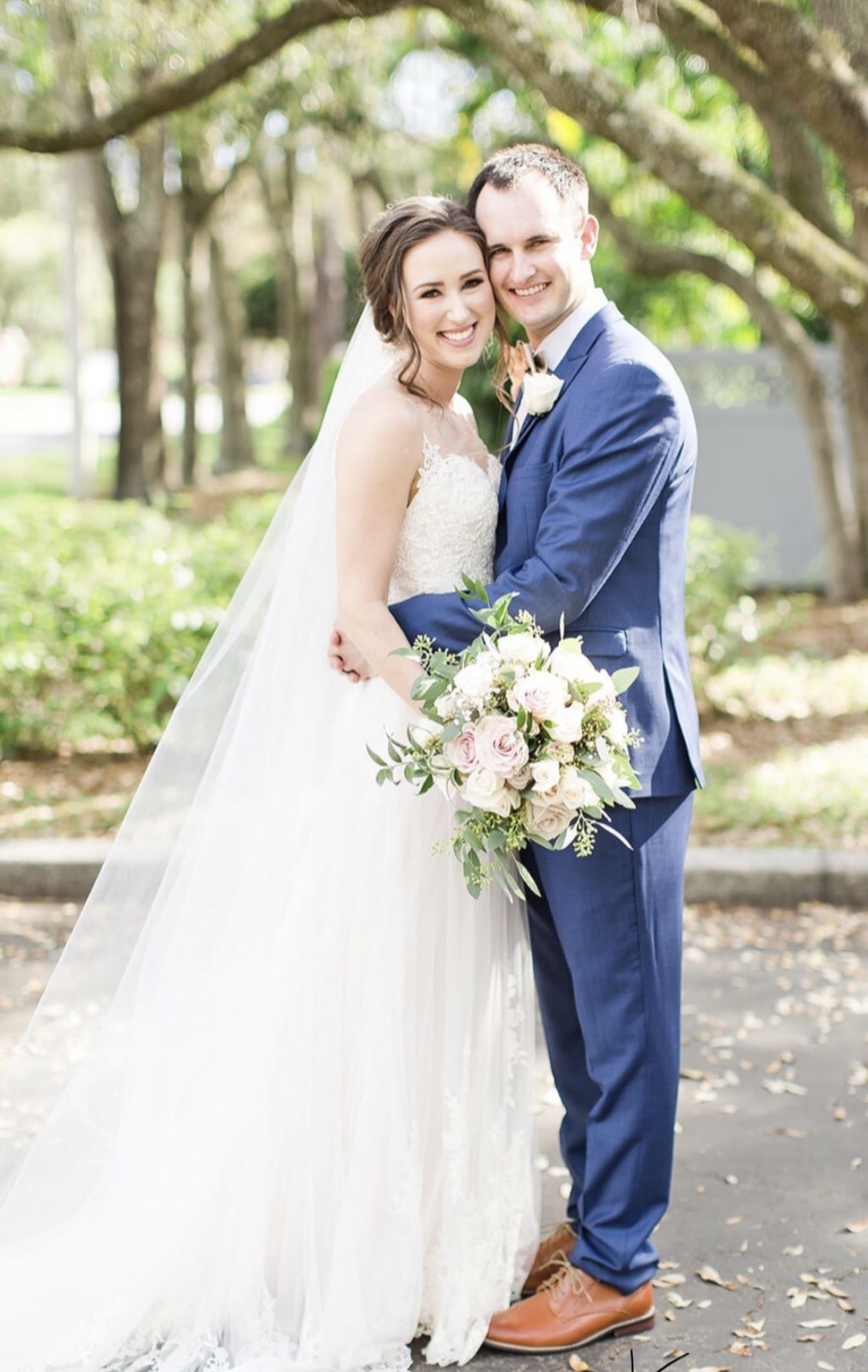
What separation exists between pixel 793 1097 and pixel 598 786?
6.65 feet

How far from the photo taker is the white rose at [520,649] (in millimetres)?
2686

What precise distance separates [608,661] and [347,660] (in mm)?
595

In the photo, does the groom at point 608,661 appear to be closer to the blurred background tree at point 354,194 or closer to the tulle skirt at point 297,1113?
the tulle skirt at point 297,1113

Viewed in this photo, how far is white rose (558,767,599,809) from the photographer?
267cm

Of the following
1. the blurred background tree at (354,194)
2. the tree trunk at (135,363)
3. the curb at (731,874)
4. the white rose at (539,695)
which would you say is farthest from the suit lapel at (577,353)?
the tree trunk at (135,363)

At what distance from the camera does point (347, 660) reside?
3.22 metres

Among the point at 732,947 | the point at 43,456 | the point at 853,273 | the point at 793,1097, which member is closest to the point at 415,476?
the point at 793,1097

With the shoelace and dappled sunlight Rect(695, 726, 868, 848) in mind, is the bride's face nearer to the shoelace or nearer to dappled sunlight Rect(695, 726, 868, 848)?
the shoelace

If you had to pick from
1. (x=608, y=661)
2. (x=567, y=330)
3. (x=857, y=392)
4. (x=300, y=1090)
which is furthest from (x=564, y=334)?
(x=857, y=392)

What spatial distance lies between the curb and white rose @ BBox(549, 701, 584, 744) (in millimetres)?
3349

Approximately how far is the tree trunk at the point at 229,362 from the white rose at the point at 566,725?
21.8 meters

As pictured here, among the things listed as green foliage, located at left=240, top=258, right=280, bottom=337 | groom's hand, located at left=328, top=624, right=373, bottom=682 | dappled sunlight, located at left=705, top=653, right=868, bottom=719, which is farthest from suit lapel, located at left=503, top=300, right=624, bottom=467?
green foliage, located at left=240, top=258, right=280, bottom=337

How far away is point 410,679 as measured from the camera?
3.03m

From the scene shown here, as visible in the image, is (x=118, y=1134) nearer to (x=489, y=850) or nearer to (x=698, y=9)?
(x=489, y=850)
